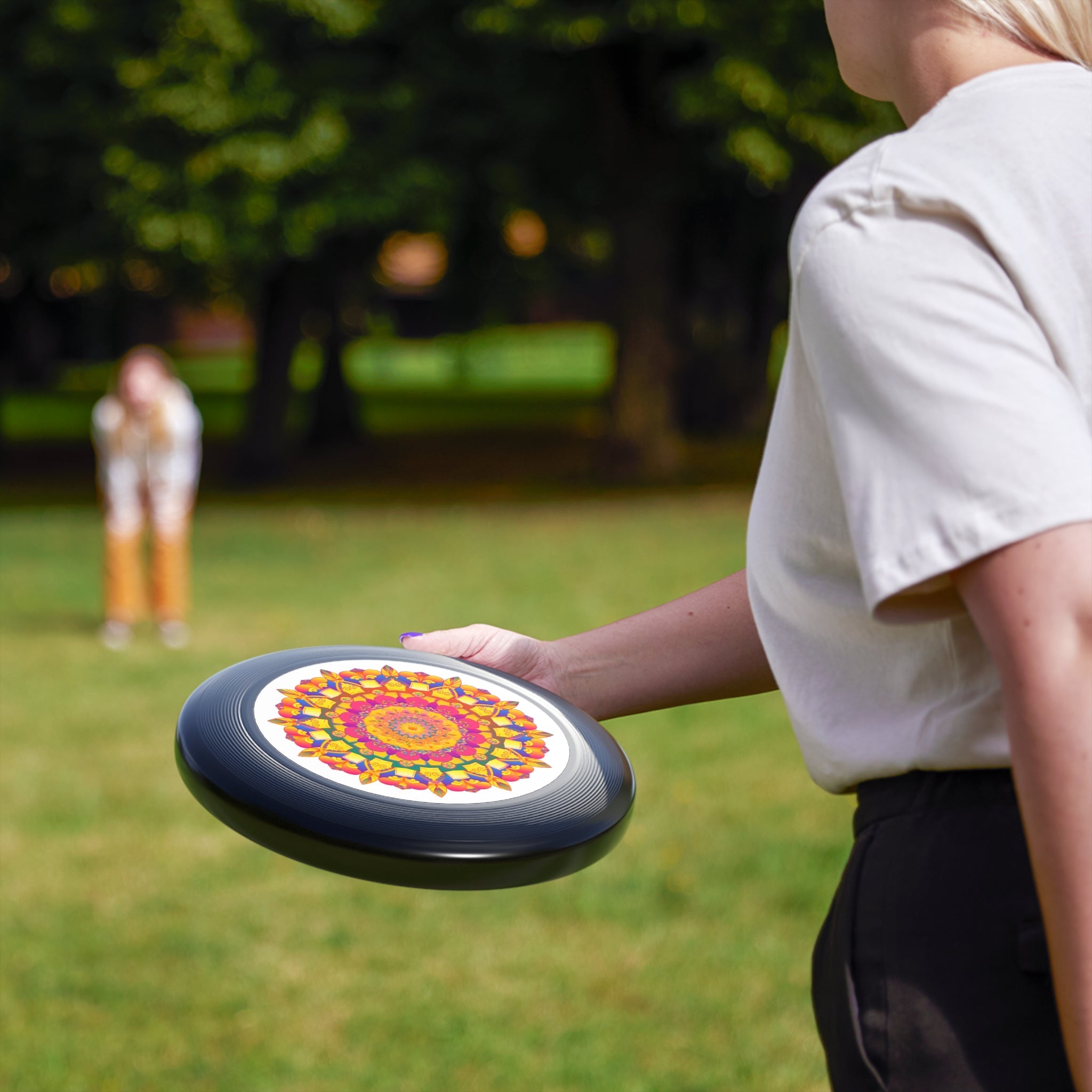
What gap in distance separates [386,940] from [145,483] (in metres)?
5.65

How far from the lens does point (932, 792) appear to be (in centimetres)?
121

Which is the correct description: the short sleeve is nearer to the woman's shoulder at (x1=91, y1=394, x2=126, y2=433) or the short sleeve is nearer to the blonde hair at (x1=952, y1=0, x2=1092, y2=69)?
the blonde hair at (x1=952, y1=0, x2=1092, y2=69)

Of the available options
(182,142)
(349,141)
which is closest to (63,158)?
(182,142)

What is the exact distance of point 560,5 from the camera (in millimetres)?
15648

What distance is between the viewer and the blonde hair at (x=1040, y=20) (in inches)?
45.4

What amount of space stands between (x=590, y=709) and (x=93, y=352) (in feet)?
226

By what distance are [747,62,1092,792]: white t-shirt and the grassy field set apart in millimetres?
2974

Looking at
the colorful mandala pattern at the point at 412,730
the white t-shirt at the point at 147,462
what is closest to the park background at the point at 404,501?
the white t-shirt at the point at 147,462

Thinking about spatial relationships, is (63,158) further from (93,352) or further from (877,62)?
(93,352)

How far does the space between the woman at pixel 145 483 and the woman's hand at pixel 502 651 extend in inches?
311

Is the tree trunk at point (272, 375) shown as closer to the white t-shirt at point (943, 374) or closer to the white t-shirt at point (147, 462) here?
the white t-shirt at point (147, 462)

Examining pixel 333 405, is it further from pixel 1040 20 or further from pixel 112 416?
pixel 1040 20

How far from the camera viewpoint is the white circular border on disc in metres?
1.42

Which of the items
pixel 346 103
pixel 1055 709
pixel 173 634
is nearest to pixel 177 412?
pixel 173 634
